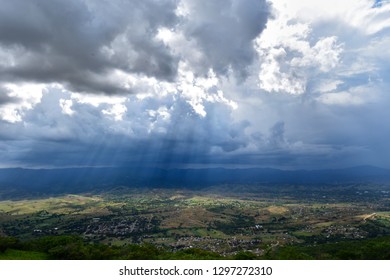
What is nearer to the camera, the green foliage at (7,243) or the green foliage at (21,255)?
the green foliage at (21,255)

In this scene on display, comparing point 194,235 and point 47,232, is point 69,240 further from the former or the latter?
point 47,232

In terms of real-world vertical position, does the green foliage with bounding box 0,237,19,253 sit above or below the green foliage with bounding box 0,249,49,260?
above

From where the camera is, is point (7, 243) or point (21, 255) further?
point (7, 243)

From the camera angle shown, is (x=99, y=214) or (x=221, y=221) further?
(x=99, y=214)

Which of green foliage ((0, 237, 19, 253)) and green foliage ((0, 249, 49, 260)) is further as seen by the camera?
green foliage ((0, 237, 19, 253))

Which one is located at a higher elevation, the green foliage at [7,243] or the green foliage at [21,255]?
the green foliage at [7,243]

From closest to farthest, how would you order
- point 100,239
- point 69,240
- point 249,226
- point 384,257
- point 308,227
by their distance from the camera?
point 384,257, point 69,240, point 100,239, point 308,227, point 249,226

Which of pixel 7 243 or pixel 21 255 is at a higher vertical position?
pixel 7 243
